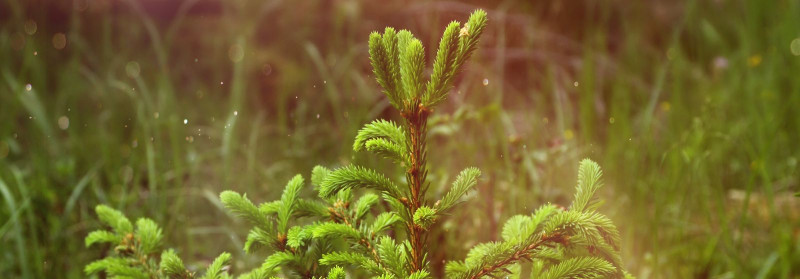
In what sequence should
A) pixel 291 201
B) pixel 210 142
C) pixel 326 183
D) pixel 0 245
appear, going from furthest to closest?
pixel 210 142, pixel 0 245, pixel 291 201, pixel 326 183

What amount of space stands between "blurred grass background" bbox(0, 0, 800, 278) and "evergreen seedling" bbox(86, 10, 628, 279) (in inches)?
21.9

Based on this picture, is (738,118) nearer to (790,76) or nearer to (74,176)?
(790,76)

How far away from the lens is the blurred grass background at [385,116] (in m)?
1.76

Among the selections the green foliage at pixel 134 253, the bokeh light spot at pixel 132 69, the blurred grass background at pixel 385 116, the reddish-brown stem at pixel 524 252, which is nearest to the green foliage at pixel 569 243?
the reddish-brown stem at pixel 524 252

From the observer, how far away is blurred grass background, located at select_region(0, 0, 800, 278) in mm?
1758

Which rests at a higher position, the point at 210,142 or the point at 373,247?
the point at 210,142

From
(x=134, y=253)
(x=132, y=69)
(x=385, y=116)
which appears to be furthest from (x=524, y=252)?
(x=132, y=69)

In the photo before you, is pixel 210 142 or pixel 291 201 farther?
pixel 210 142

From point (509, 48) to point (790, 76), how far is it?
1.29 metres

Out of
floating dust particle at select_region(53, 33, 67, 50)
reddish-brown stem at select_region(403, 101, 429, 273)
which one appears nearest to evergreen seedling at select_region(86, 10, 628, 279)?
reddish-brown stem at select_region(403, 101, 429, 273)

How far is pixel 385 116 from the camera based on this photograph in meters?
2.68

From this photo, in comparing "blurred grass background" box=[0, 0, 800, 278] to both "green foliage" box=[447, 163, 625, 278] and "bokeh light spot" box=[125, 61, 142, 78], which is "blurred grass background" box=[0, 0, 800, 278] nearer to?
"bokeh light spot" box=[125, 61, 142, 78]

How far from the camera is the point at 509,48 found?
344 centimetres

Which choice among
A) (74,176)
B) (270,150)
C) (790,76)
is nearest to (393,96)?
(74,176)
